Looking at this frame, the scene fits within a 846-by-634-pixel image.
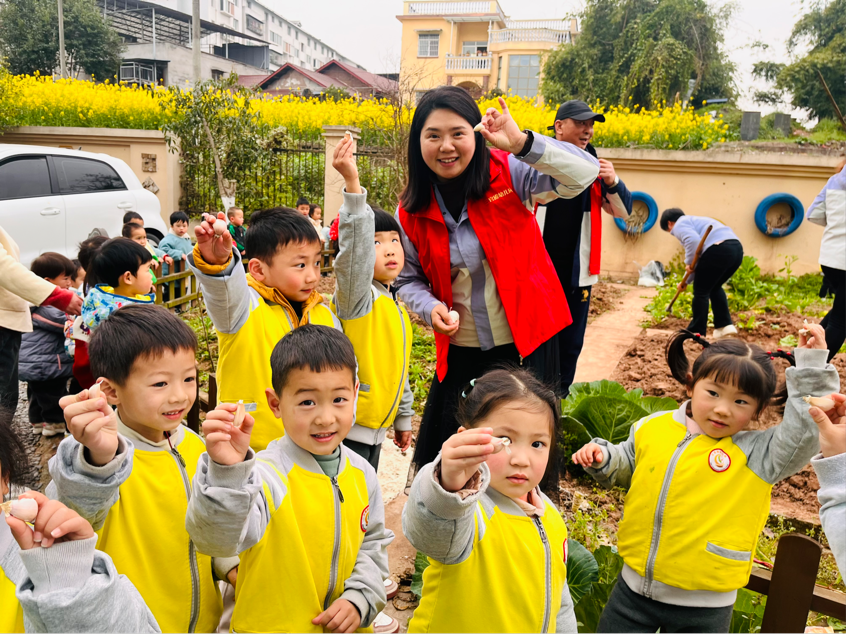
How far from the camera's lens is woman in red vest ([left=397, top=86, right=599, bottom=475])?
221 cm

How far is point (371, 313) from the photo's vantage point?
2357mm

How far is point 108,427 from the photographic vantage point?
4.13ft

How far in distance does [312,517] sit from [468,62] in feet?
134

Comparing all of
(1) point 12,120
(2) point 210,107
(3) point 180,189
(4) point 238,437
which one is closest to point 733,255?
(4) point 238,437

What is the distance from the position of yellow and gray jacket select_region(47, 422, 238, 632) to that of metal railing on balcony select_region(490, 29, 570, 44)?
127 feet

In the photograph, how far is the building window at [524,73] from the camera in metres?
36.1

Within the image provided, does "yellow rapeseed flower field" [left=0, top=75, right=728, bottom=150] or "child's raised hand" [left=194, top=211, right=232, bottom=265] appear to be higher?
"yellow rapeseed flower field" [left=0, top=75, right=728, bottom=150]

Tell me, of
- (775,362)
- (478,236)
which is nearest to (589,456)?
(478,236)

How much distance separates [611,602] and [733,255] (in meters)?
4.92

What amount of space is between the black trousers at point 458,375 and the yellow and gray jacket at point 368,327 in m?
0.17

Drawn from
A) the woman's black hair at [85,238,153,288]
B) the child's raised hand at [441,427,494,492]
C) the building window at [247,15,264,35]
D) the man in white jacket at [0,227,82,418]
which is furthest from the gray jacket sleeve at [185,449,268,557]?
the building window at [247,15,264,35]

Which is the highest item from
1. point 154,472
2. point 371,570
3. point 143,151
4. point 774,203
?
point 143,151

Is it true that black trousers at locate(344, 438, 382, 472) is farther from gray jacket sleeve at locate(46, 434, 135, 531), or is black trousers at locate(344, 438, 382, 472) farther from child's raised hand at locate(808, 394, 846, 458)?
child's raised hand at locate(808, 394, 846, 458)

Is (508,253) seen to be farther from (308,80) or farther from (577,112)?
(308,80)
